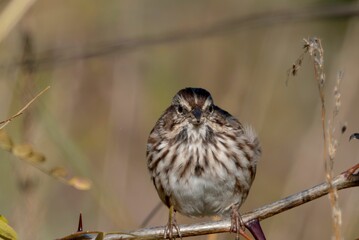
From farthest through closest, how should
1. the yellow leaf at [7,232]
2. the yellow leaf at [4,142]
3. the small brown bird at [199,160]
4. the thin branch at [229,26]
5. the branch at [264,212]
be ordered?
1. the small brown bird at [199,160]
2. the thin branch at [229,26]
3. the branch at [264,212]
4. the yellow leaf at [4,142]
5. the yellow leaf at [7,232]

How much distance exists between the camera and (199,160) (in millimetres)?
3979

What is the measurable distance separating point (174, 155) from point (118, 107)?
1.43m

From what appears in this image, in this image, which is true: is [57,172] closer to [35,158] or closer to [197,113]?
[35,158]

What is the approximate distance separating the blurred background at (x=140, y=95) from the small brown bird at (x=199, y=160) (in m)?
0.25

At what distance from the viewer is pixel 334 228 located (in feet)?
7.04

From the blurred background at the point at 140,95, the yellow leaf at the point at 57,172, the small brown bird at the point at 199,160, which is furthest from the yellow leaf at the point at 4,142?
the small brown bird at the point at 199,160

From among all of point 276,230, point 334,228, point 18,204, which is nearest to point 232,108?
point 276,230

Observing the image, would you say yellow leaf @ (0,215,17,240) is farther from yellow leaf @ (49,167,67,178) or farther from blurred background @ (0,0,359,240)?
blurred background @ (0,0,359,240)

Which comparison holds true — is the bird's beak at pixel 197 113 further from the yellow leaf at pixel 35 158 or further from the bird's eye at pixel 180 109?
the yellow leaf at pixel 35 158

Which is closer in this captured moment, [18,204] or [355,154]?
[18,204]

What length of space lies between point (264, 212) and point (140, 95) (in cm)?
345

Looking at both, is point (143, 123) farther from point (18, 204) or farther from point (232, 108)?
point (18, 204)

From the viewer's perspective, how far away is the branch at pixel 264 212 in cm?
236

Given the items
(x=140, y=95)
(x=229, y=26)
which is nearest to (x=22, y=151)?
(x=229, y=26)
